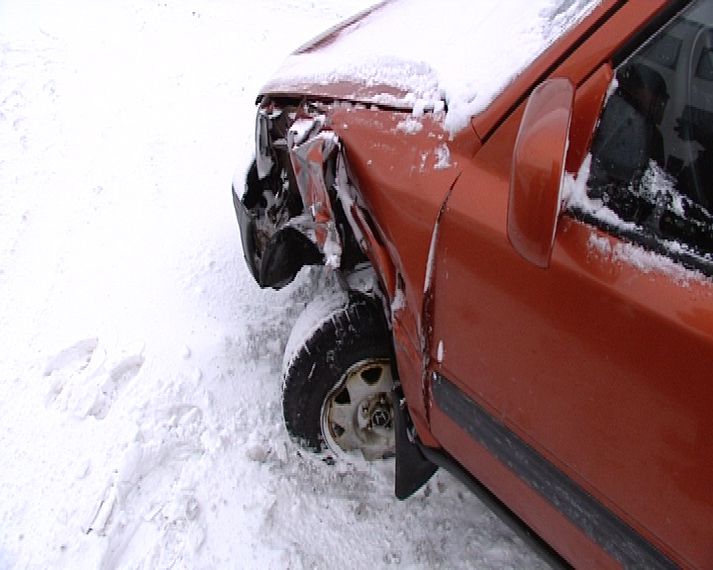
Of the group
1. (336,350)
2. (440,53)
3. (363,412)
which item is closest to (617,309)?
(440,53)

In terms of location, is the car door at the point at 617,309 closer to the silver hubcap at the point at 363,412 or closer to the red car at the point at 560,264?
the red car at the point at 560,264

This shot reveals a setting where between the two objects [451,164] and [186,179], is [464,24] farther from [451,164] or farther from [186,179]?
[186,179]

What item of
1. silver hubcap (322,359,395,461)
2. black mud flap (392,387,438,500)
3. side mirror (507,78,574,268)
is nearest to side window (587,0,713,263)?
side mirror (507,78,574,268)

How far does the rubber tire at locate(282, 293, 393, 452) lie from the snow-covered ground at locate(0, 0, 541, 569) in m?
0.35

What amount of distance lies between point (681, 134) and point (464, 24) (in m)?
1.00

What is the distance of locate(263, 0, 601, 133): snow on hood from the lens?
161cm

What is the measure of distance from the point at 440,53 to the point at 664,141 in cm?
88

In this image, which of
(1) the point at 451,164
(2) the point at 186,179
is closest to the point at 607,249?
(1) the point at 451,164

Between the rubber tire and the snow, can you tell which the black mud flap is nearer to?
the rubber tire

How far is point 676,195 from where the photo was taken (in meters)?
1.23

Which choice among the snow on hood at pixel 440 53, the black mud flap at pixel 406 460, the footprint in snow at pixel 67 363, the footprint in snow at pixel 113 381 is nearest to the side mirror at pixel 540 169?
the snow on hood at pixel 440 53

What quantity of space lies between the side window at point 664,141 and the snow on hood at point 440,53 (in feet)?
0.81

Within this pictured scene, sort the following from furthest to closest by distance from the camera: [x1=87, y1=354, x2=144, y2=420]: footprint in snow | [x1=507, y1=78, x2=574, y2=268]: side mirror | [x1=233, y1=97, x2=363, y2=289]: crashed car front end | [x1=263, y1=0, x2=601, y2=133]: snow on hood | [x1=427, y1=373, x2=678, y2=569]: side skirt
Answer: [x1=87, y1=354, x2=144, y2=420]: footprint in snow, [x1=233, y1=97, x2=363, y2=289]: crashed car front end, [x1=263, y1=0, x2=601, y2=133]: snow on hood, [x1=427, y1=373, x2=678, y2=569]: side skirt, [x1=507, y1=78, x2=574, y2=268]: side mirror

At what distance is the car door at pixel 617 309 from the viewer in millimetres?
1176
